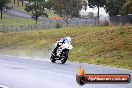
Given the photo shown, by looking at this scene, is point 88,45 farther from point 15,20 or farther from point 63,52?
point 15,20

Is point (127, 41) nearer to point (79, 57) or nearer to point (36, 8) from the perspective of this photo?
point (79, 57)

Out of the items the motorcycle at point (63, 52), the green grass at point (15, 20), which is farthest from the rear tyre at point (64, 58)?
the green grass at point (15, 20)

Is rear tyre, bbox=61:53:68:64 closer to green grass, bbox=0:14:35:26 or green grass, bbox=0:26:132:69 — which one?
green grass, bbox=0:26:132:69

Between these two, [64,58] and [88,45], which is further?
[88,45]

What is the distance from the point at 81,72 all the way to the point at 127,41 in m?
25.9

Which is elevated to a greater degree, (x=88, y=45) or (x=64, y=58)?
(x=64, y=58)

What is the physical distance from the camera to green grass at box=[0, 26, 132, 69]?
28156 mm

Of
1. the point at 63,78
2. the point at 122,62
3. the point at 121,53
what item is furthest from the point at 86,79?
the point at 121,53

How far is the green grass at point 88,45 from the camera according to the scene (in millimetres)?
28156

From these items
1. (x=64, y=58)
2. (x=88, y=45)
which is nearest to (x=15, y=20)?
(x=88, y=45)

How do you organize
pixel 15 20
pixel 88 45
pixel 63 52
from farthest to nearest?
pixel 15 20, pixel 88 45, pixel 63 52

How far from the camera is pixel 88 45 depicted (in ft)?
120

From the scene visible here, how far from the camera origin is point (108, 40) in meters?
36.2

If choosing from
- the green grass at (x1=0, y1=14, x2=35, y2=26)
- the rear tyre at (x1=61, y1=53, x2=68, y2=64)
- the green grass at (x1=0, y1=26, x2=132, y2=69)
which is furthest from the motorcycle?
the green grass at (x1=0, y1=14, x2=35, y2=26)
